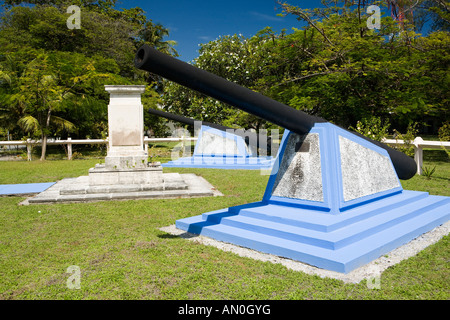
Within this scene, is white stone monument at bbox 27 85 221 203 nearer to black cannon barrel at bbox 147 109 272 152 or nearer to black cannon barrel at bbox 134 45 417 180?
black cannon barrel at bbox 134 45 417 180

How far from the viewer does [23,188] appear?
836 centimetres

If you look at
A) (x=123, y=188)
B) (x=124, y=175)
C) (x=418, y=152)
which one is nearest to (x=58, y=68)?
(x=124, y=175)

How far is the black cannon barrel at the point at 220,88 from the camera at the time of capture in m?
3.16

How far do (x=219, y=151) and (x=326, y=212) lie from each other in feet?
33.1

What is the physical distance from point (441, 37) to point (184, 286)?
1557 centimetres

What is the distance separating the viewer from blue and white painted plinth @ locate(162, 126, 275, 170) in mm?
13633

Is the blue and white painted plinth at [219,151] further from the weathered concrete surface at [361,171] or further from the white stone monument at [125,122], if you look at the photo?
the weathered concrete surface at [361,171]

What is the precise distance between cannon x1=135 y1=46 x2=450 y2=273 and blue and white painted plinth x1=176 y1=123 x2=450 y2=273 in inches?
0.5

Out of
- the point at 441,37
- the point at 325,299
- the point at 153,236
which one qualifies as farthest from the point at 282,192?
the point at 441,37

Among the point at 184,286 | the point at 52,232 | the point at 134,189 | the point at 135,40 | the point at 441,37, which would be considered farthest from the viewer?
the point at 135,40

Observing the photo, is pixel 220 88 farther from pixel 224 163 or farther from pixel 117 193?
pixel 224 163

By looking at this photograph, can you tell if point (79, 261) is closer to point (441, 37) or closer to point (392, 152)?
point (392, 152)

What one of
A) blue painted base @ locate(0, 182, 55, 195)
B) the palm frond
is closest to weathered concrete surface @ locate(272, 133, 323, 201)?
→ blue painted base @ locate(0, 182, 55, 195)
